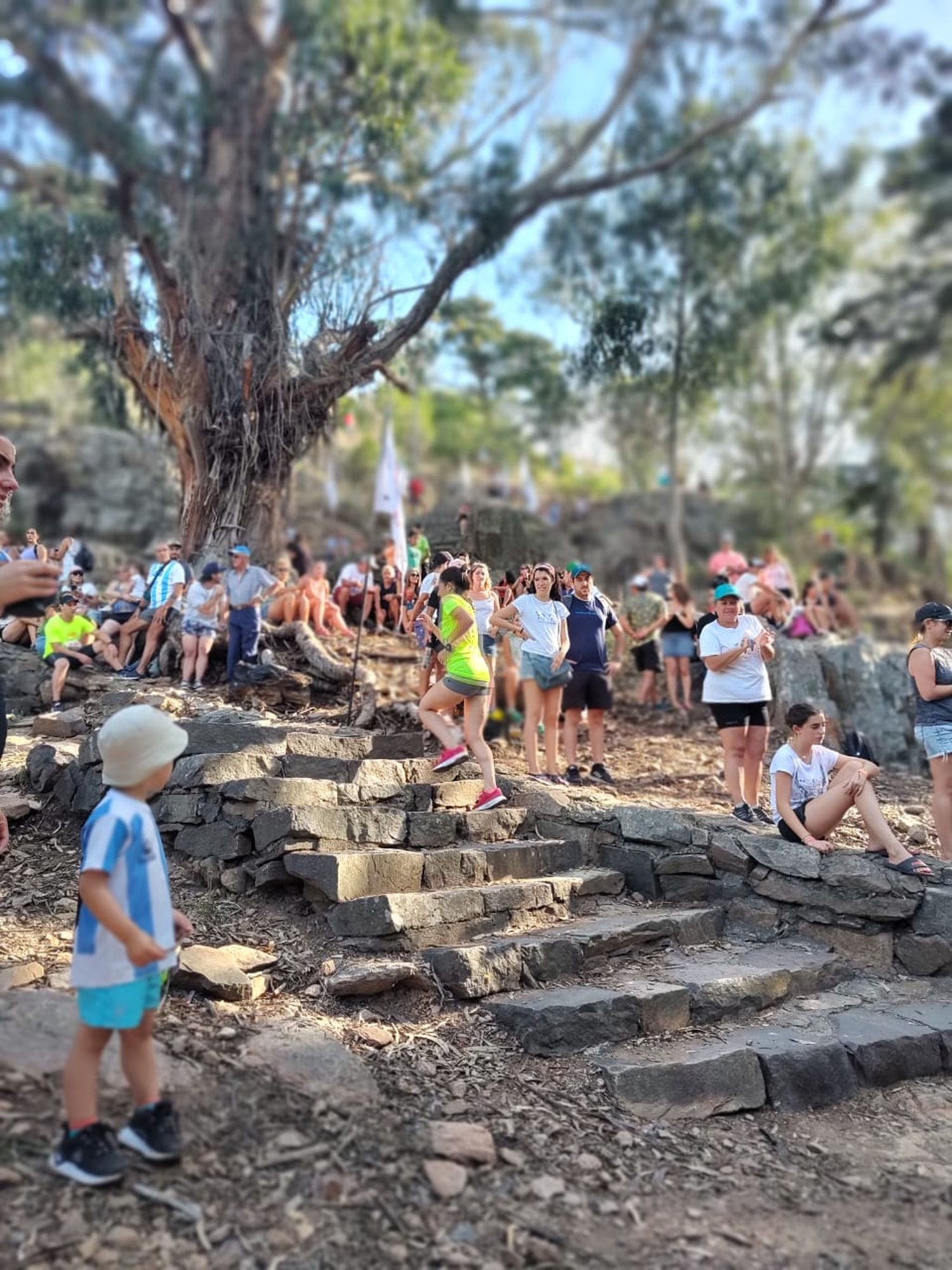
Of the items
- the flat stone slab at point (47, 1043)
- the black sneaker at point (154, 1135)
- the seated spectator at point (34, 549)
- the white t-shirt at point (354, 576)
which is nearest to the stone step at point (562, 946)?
the flat stone slab at point (47, 1043)

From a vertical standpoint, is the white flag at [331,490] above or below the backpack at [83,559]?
above

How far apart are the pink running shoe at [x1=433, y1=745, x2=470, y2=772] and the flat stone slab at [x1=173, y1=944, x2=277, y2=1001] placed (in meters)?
2.14

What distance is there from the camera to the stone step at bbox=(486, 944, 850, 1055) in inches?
178

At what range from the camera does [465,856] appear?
5770 millimetres

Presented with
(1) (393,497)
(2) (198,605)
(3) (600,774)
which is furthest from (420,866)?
(1) (393,497)

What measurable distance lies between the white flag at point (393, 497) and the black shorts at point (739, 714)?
4.63 m

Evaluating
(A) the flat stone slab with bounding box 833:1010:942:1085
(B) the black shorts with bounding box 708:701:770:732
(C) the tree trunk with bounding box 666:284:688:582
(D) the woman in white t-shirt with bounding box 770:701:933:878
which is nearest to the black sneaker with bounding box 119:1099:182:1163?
(A) the flat stone slab with bounding box 833:1010:942:1085

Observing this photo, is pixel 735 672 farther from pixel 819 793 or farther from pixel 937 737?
pixel 937 737

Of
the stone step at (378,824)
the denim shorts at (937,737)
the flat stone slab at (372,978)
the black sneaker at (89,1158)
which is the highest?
the denim shorts at (937,737)

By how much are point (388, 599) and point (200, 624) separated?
256 cm

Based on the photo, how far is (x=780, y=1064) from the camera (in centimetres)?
449

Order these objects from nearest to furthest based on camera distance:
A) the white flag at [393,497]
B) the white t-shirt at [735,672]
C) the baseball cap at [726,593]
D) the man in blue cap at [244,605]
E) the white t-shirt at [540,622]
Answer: the white t-shirt at [735,672]
the baseball cap at [726,593]
the white t-shirt at [540,622]
the man in blue cap at [244,605]
the white flag at [393,497]

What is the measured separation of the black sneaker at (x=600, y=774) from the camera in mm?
8016

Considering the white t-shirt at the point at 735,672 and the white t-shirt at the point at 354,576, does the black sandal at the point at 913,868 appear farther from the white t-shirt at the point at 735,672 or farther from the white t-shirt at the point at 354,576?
the white t-shirt at the point at 354,576
